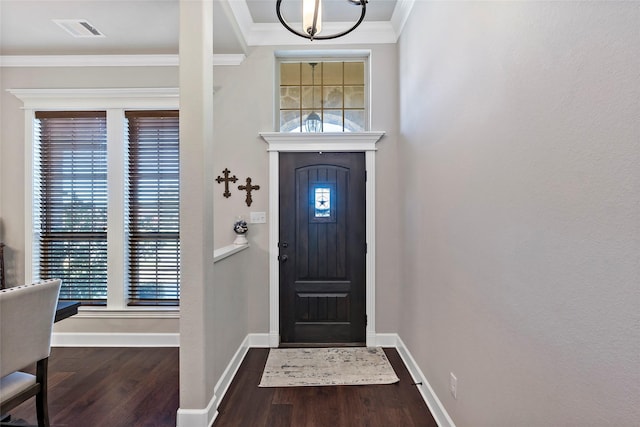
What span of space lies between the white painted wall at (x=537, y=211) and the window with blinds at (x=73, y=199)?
329 centimetres

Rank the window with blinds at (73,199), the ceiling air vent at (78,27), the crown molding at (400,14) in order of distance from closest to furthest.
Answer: the crown molding at (400,14), the ceiling air vent at (78,27), the window with blinds at (73,199)

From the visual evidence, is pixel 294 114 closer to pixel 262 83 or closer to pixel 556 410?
pixel 262 83

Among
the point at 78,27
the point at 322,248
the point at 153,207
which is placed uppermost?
the point at 78,27

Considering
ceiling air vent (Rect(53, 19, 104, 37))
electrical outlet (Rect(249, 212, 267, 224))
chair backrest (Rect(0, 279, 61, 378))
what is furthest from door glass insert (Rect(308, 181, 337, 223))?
ceiling air vent (Rect(53, 19, 104, 37))

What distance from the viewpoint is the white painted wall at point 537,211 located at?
0.80 m

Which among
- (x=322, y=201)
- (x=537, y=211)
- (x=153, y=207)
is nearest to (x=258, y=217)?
(x=322, y=201)

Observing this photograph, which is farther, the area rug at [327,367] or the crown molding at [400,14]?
the crown molding at [400,14]

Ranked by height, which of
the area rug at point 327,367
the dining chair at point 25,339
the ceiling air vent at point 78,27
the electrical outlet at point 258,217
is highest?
the ceiling air vent at point 78,27

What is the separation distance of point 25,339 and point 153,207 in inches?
74.3

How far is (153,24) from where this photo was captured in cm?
281

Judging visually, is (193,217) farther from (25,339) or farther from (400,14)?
(400,14)

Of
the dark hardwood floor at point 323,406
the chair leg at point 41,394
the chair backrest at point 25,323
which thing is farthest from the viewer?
the dark hardwood floor at point 323,406

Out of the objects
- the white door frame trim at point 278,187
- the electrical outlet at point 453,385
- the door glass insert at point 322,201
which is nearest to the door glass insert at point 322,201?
the door glass insert at point 322,201

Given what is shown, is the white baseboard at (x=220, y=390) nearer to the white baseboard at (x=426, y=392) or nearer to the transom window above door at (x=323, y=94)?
the white baseboard at (x=426, y=392)
